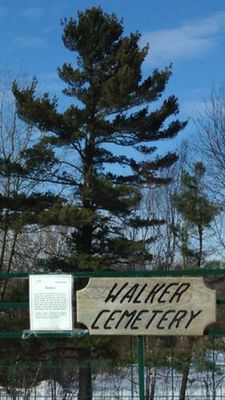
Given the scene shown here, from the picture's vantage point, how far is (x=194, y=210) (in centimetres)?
3017

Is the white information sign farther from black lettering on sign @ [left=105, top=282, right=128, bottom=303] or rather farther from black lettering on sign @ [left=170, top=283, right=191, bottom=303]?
black lettering on sign @ [left=170, top=283, right=191, bottom=303]

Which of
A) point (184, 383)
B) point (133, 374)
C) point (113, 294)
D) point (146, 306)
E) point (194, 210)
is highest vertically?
point (194, 210)

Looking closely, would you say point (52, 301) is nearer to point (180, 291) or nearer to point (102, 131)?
point (180, 291)

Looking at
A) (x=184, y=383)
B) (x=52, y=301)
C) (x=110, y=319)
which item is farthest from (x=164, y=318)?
(x=184, y=383)

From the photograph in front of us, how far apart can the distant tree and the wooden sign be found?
23076mm

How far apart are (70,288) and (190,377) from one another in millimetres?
2975

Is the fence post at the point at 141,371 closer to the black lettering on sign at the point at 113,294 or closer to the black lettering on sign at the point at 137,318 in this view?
the black lettering on sign at the point at 137,318

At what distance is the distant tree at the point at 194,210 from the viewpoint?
30078mm

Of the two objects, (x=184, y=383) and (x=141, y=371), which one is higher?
(x=141, y=371)

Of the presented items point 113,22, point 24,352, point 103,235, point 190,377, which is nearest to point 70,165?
point 103,235

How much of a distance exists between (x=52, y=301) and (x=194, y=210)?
77.1 feet

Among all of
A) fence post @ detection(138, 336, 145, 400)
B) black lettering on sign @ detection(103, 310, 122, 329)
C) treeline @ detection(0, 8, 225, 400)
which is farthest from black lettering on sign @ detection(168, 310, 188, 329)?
treeline @ detection(0, 8, 225, 400)

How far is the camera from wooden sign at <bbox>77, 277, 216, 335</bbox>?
6.86 meters

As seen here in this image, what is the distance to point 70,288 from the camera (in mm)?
7023
